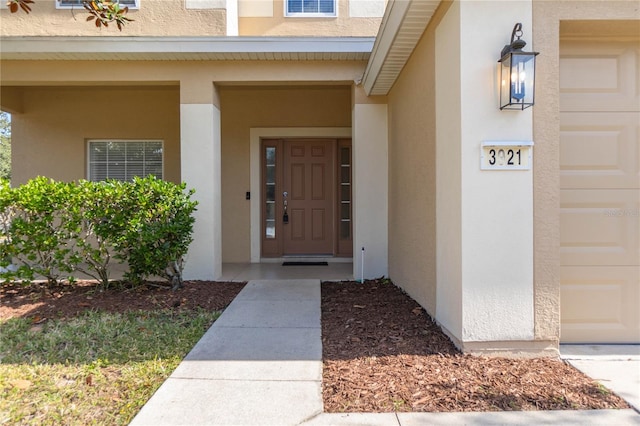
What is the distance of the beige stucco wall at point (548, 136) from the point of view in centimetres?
287

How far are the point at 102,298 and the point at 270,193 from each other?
3636 mm

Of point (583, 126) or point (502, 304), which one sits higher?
point (583, 126)

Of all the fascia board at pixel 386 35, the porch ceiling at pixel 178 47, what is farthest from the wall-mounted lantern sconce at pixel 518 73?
the porch ceiling at pixel 178 47

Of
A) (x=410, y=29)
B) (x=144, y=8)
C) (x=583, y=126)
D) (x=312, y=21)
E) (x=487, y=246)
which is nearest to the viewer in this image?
(x=487, y=246)

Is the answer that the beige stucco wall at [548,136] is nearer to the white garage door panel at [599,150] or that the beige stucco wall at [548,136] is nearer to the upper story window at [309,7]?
the white garage door panel at [599,150]

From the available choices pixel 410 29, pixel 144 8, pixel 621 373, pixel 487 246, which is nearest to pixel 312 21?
pixel 144 8

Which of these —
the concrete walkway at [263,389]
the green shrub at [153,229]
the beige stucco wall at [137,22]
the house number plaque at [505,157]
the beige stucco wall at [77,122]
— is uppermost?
the beige stucco wall at [137,22]

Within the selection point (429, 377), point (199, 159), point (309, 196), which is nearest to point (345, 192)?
point (309, 196)

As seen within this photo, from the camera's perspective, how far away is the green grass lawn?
236 cm

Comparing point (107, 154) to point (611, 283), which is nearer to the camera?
point (611, 283)

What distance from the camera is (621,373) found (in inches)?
106

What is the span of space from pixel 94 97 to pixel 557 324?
821 cm

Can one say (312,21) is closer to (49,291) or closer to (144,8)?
(144,8)

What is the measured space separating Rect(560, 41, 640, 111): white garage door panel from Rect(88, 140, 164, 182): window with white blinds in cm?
675
